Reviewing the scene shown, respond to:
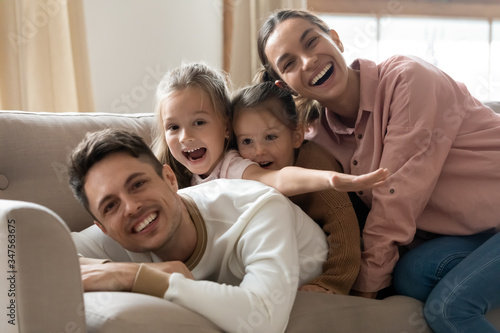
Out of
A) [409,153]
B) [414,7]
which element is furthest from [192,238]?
[414,7]

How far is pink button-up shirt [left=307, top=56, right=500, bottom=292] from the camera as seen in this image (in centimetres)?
160

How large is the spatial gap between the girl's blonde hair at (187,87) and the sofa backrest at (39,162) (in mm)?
249

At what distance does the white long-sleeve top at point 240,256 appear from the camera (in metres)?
1.16

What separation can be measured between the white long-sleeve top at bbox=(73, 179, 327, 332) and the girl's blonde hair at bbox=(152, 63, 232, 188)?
0.35m

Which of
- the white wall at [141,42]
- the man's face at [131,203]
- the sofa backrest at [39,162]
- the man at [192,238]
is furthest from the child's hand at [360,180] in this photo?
the white wall at [141,42]

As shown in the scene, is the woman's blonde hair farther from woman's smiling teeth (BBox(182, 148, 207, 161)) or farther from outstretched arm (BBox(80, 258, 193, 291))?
outstretched arm (BBox(80, 258, 193, 291))

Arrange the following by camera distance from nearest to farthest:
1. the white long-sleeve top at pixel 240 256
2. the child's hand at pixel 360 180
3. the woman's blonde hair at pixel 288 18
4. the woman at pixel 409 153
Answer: the white long-sleeve top at pixel 240 256, the child's hand at pixel 360 180, the woman at pixel 409 153, the woman's blonde hair at pixel 288 18

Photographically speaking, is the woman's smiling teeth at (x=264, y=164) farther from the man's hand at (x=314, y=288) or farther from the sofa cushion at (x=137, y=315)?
A: the sofa cushion at (x=137, y=315)

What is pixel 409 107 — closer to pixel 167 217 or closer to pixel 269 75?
pixel 269 75

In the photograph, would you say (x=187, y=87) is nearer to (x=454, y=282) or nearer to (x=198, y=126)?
(x=198, y=126)

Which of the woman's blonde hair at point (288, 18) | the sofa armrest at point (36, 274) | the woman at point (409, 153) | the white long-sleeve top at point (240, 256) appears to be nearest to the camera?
the sofa armrest at point (36, 274)

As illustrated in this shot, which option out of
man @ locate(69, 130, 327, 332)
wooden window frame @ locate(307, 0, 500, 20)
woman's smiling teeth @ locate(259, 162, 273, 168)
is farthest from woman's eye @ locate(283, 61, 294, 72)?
wooden window frame @ locate(307, 0, 500, 20)

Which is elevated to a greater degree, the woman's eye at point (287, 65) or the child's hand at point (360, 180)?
the woman's eye at point (287, 65)

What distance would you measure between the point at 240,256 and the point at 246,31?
210 cm
